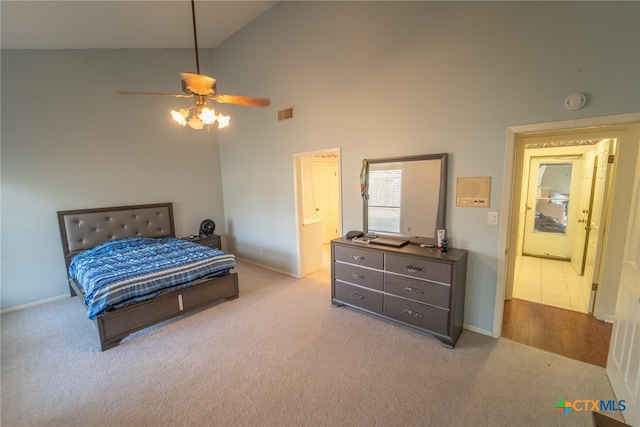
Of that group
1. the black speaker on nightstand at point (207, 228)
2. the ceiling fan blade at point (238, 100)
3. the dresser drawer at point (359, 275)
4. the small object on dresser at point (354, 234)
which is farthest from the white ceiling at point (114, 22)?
the dresser drawer at point (359, 275)

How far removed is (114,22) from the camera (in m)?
3.50

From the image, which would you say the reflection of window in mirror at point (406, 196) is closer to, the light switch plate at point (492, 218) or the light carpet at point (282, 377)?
the light switch plate at point (492, 218)

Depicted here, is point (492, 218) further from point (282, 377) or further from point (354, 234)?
point (282, 377)

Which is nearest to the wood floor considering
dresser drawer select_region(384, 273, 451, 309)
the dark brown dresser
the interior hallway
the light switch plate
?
the interior hallway

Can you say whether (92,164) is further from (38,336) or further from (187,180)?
(38,336)

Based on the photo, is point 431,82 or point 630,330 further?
point 431,82

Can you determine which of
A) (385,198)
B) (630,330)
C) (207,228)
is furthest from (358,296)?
(207,228)

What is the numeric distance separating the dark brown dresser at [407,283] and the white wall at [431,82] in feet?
1.41

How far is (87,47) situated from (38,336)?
3837mm

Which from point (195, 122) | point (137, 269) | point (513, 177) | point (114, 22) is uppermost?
point (114, 22)

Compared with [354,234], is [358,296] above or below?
below

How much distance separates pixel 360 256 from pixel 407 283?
58 centimetres

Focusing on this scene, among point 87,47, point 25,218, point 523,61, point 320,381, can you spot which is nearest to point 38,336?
point 25,218

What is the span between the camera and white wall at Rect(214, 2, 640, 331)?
6.73ft
